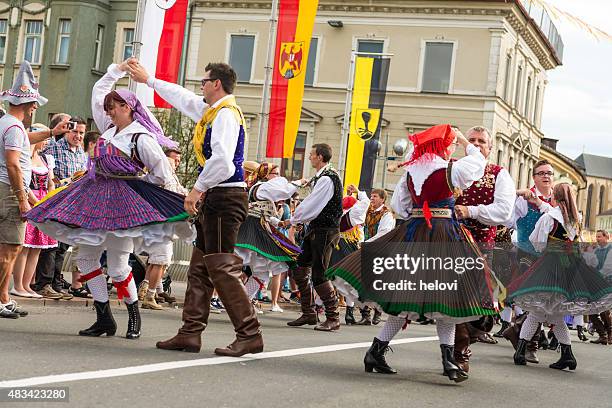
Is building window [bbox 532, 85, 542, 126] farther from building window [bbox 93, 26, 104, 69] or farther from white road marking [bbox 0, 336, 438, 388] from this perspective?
white road marking [bbox 0, 336, 438, 388]

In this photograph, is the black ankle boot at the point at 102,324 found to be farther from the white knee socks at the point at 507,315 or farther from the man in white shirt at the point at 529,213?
the white knee socks at the point at 507,315

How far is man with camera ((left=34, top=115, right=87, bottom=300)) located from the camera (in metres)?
12.1

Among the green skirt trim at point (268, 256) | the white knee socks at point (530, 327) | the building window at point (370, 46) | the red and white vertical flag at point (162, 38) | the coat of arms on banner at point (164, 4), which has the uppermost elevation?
the building window at point (370, 46)

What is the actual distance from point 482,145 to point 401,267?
1774 millimetres

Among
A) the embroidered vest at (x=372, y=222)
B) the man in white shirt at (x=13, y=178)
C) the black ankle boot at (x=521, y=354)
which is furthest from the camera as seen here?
the embroidered vest at (x=372, y=222)

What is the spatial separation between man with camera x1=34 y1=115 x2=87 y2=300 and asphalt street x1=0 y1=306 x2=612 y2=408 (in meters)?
1.17

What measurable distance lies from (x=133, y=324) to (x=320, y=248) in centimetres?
411

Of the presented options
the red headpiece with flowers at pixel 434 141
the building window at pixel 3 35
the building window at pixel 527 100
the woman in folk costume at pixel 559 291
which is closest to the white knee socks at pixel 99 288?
the red headpiece with flowers at pixel 434 141

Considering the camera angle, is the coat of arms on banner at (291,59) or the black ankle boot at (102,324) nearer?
the black ankle boot at (102,324)

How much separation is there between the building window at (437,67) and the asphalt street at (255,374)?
3408cm

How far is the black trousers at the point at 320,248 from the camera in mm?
12484

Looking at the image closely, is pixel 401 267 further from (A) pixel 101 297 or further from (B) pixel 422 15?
(B) pixel 422 15

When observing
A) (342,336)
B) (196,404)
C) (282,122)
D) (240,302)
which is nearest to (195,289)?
(240,302)

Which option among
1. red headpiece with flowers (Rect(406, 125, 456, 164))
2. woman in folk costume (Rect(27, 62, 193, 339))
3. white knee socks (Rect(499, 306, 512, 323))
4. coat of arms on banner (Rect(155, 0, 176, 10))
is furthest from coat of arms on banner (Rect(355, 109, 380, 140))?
red headpiece with flowers (Rect(406, 125, 456, 164))
